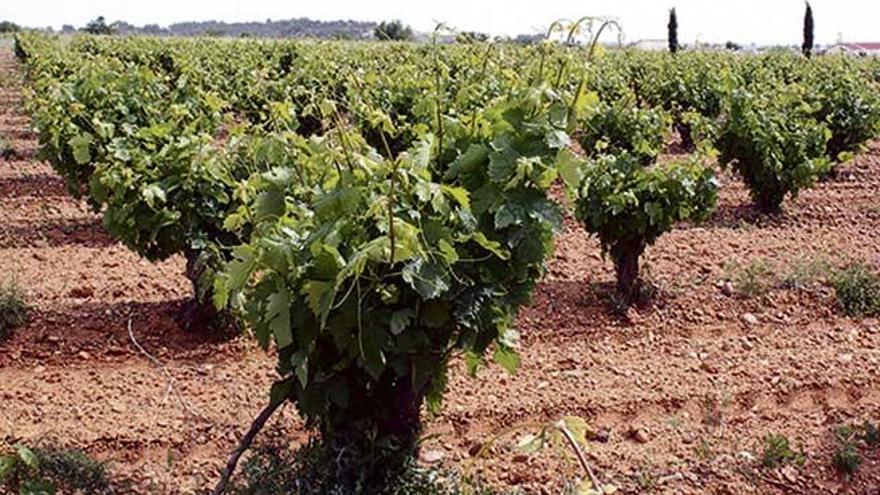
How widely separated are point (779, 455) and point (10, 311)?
4.41 metres

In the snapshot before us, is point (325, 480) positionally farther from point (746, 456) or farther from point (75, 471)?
point (746, 456)

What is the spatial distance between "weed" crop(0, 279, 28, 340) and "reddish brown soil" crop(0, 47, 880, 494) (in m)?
0.10

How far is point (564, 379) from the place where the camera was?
4.89 metres

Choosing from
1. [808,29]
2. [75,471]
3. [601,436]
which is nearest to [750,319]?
[601,436]

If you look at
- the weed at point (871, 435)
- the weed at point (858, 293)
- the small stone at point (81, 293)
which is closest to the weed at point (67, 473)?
the small stone at point (81, 293)

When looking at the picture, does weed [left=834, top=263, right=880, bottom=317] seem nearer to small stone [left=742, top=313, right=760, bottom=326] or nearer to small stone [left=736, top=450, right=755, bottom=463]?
small stone [left=742, top=313, right=760, bottom=326]

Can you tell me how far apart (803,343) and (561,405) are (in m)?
1.81

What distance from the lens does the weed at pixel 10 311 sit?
5.46 m

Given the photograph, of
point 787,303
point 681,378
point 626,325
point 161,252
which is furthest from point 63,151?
point 787,303

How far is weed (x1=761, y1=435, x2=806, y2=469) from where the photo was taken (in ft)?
13.0

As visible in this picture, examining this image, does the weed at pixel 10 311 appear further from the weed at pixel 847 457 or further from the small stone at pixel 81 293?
the weed at pixel 847 457

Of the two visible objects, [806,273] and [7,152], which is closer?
[806,273]

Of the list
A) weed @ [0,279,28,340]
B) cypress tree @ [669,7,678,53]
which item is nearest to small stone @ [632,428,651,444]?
weed @ [0,279,28,340]

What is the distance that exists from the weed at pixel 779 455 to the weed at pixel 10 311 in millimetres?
4263
